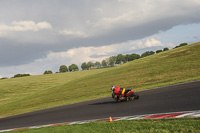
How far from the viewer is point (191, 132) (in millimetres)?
4812

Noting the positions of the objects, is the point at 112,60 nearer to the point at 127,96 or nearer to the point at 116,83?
the point at 116,83

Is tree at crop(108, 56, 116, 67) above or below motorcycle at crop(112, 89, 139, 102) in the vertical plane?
above

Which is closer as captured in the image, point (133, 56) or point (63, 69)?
point (133, 56)

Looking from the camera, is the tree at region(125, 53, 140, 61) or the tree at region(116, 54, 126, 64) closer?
the tree at region(125, 53, 140, 61)

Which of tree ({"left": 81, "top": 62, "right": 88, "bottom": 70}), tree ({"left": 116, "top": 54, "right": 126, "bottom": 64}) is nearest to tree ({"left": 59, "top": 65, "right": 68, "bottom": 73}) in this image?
tree ({"left": 81, "top": 62, "right": 88, "bottom": 70})

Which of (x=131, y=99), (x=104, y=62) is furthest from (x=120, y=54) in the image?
(x=131, y=99)

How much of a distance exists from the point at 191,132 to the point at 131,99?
830 cm

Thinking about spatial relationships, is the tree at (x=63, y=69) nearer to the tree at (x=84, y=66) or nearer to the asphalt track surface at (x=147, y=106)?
the tree at (x=84, y=66)

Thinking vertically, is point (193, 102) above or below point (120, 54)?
below

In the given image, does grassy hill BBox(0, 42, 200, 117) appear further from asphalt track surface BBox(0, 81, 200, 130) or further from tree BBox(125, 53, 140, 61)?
tree BBox(125, 53, 140, 61)

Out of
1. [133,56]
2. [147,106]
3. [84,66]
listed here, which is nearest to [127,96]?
[147,106]

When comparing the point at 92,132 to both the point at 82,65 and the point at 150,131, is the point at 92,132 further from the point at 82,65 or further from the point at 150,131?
the point at 82,65

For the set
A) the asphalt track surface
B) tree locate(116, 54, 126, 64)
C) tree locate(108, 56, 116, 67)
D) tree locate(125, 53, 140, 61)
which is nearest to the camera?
the asphalt track surface

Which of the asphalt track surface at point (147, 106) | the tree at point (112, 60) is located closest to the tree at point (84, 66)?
the tree at point (112, 60)
